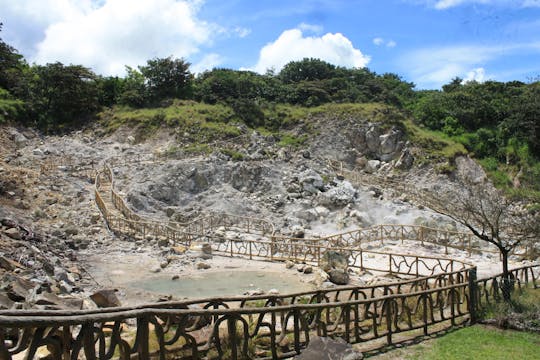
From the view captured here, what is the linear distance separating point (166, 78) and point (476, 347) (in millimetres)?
45929

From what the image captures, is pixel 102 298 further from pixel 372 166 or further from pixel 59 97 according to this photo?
pixel 59 97

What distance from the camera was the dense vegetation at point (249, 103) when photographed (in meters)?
41.8

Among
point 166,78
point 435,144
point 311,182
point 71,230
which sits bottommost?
point 71,230

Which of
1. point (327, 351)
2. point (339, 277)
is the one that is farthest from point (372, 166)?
point (327, 351)

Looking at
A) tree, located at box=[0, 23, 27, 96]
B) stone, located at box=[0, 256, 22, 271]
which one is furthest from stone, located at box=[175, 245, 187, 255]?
tree, located at box=[0, 23, 27, 96]

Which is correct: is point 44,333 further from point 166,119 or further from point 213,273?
point 166,119

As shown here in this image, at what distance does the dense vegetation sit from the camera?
41.8m

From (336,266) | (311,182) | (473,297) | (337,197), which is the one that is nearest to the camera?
(473,297)

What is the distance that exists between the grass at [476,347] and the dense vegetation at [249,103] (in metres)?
32.7

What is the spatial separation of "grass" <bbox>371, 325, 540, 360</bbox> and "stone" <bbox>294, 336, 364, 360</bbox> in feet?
4.20

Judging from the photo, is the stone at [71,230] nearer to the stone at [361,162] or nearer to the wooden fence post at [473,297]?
the wooden fence post at [473,297]

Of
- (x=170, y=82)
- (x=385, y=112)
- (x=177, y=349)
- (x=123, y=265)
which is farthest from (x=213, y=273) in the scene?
(x=170, y=82)

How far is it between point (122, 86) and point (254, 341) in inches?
1891

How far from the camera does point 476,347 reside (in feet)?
27.4
